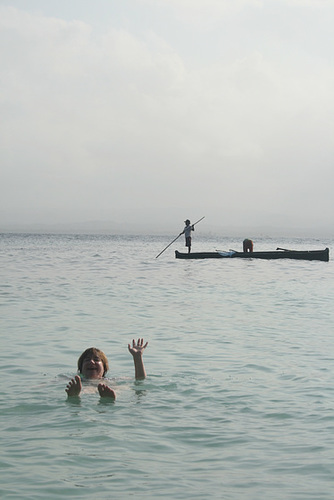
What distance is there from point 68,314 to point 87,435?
9783 millimetres

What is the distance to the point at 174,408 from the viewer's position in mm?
7359

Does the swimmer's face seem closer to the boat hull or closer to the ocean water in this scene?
the ocean water

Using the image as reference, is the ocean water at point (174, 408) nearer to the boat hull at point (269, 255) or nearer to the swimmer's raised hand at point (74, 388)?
the swimmer's raised hand at point (74, 388)

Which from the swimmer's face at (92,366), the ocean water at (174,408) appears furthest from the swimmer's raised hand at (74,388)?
the swimmer's face at (92,366)

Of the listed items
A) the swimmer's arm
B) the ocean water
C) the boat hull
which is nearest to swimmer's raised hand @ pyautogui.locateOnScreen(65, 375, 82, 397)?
the ocean water

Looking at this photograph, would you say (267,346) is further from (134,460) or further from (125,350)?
(134,460)

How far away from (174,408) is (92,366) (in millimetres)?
A: 1343

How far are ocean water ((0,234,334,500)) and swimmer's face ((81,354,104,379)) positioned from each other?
43cm

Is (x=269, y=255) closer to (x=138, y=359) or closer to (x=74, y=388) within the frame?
(x=138, y=359)

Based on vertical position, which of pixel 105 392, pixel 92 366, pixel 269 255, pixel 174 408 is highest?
pixel 269 255

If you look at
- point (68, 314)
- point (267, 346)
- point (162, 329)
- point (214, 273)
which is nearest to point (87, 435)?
point (267, 346)

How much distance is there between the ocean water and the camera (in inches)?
206

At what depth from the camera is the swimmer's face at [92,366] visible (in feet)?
26.7

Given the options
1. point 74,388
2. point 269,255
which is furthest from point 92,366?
point 269,255
